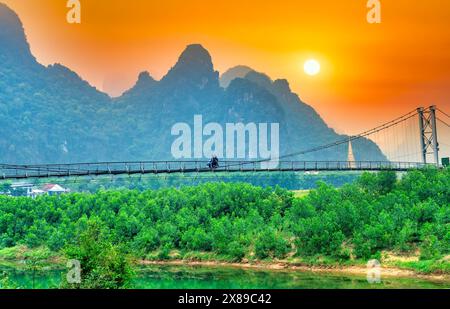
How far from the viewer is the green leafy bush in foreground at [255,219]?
29.0 m

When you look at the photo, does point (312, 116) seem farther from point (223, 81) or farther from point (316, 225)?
point (316, 225)

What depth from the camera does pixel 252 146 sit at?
115m

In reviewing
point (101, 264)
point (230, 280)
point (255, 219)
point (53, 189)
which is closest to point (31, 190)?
point (53, 189)

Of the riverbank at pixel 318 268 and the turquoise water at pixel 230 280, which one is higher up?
the riverbank at pixel 318 268

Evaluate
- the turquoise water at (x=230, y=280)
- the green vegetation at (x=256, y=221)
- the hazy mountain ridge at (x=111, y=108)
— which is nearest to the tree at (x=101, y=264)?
the green vegetation at (x=256, y=221)

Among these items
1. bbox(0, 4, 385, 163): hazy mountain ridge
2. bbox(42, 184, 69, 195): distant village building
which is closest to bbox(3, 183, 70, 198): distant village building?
bbox(42, 184, 69, 195): distant village building

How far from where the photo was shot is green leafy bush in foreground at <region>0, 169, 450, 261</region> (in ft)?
95.0

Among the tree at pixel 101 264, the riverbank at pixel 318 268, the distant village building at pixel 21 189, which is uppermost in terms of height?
the distant village building at pixel 21 189

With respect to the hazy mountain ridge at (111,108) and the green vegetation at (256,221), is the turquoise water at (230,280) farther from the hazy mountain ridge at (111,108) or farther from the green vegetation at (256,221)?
the hazy mountain ridge at (111,108)

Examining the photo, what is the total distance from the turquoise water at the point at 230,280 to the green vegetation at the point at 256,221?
→ 167cm
